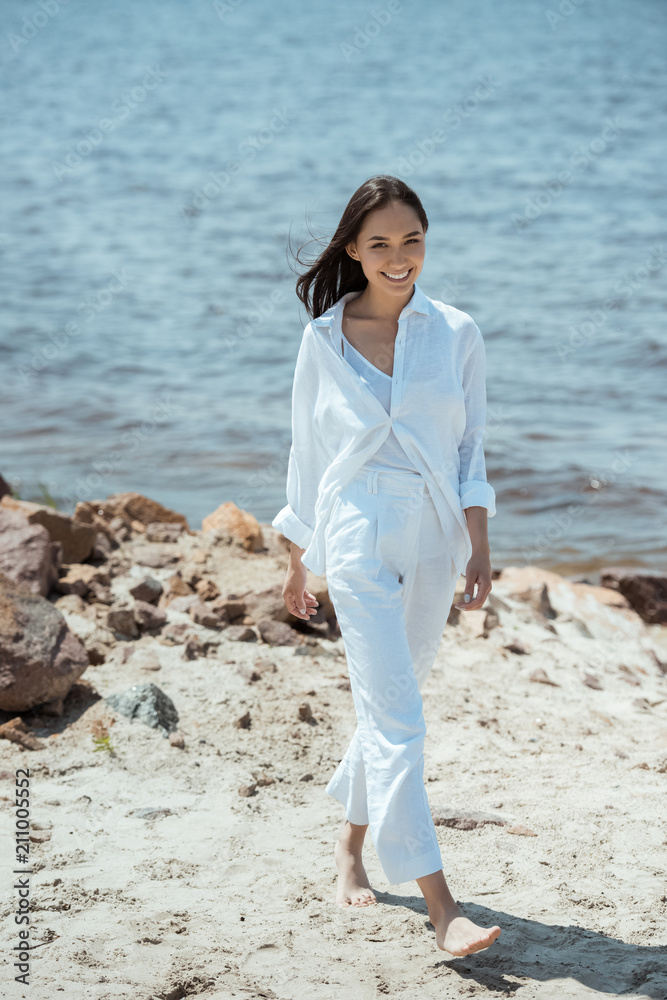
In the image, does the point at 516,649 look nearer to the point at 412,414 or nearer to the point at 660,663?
the point at 660,663

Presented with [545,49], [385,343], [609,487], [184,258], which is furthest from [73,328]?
[545,49]

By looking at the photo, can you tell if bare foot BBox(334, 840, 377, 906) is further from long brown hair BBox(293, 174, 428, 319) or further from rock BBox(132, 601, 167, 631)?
rock BBox(132, 601, 167, 631)

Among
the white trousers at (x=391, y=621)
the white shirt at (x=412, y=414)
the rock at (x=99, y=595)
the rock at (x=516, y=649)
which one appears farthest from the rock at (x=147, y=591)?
the white trousers at (x=391, y=621)

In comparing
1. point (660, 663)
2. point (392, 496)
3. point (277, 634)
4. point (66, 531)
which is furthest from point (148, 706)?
point (660, 663)

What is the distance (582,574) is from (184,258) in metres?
9.05

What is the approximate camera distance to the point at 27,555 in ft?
14.7

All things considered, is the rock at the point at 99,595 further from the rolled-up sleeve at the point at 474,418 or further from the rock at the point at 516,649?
the rolled-up sleeve at the point at 474,418

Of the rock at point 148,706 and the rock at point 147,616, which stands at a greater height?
the rock at point 147,616

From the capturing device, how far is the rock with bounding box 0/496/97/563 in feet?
16.2

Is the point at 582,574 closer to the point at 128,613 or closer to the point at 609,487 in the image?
the point at 609,487

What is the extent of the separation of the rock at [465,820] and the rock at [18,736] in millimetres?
1437

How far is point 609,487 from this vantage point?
283 inches

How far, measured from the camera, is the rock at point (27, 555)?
4418mm

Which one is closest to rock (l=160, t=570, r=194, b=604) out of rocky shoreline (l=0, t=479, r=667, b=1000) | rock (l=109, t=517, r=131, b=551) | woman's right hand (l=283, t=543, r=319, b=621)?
rocky shoreline (l=0, t=479, r=667, b=1000)
